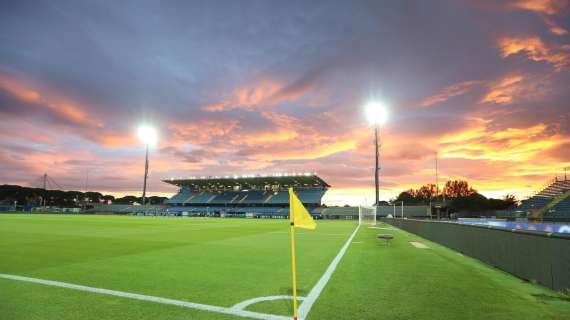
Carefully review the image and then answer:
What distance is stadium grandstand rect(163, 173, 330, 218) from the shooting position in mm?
85062

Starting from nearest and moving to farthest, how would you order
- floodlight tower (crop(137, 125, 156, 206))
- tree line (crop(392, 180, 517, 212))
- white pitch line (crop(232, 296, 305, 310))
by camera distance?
white pitch line (crop(232, 296, 305, 310))
floodlight tower (crop(137, 125, 156, 206))
tree line (crop(392, 180, 517, 212))

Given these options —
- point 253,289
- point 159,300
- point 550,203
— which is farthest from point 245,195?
point 159,300

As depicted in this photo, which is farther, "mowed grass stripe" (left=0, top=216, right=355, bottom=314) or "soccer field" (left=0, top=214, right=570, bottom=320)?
"mowed grass stripe" (left=0, top=216, right=355, bottom=314)

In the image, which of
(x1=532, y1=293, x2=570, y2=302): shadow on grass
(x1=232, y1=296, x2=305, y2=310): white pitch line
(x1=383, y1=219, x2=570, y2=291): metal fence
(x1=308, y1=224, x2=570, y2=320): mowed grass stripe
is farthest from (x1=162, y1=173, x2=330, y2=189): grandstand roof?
(x1=232, y1=296, x2=305, y2=310): white pitch line

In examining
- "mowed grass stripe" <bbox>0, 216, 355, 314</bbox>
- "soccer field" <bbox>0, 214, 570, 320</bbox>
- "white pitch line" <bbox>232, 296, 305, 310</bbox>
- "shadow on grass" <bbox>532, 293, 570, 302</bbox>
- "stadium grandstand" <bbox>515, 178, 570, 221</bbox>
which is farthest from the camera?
"stadium grandstand" <bbox>515, 178, 570, 221</bbox>

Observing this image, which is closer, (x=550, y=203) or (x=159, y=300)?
(x=159, y=300)

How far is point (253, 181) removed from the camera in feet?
298

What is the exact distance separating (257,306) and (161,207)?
105 meters

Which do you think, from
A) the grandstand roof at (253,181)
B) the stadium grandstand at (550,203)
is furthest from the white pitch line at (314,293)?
the grandstand roof at (253,181)

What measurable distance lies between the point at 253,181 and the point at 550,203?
207ft

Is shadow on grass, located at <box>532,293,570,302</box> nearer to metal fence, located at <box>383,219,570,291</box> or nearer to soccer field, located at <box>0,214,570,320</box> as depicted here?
soccer field, located at <box>0,214,570,320</box>

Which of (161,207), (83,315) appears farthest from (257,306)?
(161,207)

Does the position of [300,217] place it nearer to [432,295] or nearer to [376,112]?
[432,295]

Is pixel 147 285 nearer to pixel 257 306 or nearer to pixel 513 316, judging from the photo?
pixel 257 306
